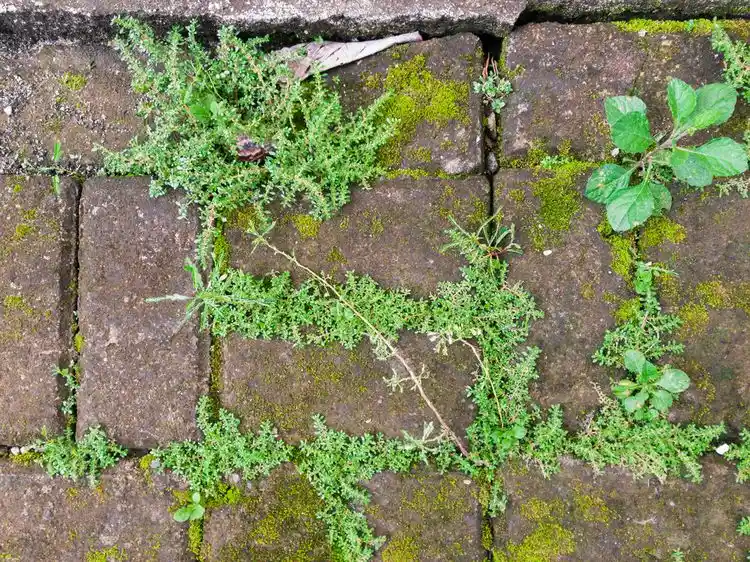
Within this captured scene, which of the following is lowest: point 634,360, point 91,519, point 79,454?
point 91,519

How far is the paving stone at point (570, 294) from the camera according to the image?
8.01ft

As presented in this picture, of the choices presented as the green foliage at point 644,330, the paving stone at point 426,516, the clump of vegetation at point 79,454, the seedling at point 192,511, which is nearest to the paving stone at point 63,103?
the clump of vegetation at point 79,454

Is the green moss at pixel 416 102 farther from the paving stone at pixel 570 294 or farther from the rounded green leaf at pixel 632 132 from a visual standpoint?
the rounded green leaf at pixel 632 132

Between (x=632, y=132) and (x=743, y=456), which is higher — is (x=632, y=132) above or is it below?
above

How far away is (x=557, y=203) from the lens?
246 centimetres

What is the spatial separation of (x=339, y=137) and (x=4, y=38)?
1.73 meters

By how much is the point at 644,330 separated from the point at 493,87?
1258 millimetres

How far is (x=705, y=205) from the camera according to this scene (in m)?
2.43

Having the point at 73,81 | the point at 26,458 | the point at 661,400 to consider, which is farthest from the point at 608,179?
the point at 26,458

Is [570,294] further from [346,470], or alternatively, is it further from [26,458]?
[26,458]

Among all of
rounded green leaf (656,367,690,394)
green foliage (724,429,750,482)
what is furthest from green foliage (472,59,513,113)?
green foliage (724,429,750,482)

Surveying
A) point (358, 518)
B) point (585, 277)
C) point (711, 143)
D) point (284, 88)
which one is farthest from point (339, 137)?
point (358, 518)

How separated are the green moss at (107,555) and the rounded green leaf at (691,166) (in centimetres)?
289

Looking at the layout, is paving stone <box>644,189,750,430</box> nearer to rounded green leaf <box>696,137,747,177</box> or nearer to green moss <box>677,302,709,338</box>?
green moss <box>677,302,709,338</box>
